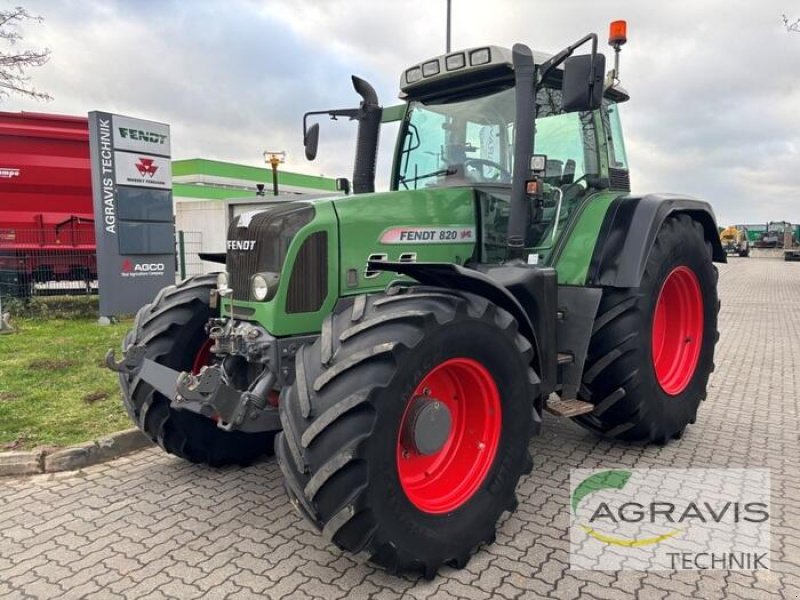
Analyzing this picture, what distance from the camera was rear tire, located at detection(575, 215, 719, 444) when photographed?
4.03 m

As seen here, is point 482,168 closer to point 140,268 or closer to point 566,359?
point 566,359

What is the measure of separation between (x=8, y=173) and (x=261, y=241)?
10200 mm

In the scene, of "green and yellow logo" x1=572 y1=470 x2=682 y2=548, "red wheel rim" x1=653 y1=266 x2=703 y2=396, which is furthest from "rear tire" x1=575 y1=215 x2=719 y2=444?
"green and yellow logo" x1=572 y1=470 x2=682 y2=548

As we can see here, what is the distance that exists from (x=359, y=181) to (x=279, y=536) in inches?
107

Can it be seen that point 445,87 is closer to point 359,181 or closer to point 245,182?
point 359,181

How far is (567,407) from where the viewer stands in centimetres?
391

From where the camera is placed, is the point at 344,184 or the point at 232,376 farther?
the point at 344,184

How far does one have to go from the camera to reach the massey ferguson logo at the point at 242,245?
3332mm

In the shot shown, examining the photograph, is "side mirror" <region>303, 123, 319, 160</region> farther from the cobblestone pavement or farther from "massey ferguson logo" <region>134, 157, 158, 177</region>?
"massey ferguson logo" <region>134, 157, 158, 177</region>

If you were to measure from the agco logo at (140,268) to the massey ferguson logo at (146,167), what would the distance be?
4.74 feet

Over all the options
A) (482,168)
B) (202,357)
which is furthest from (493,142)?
(202,357)

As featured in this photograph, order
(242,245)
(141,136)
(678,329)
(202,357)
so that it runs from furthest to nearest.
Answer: (141,136) < (678,329) < (202,357) < (242,245)

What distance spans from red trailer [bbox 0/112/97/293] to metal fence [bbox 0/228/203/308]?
0.6 inches

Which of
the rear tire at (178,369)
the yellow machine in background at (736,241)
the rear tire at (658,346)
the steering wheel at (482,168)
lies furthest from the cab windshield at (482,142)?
the yellow machine in background at (736,241)
